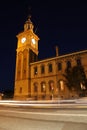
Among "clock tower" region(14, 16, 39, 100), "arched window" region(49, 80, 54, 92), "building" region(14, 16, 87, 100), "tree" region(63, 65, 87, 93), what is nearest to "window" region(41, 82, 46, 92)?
"building" region(14, 16, 87, 100)

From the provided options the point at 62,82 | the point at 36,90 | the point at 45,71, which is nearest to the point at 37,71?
the point at 45,71

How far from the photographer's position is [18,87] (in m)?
42.5

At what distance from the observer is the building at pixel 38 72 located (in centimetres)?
3509

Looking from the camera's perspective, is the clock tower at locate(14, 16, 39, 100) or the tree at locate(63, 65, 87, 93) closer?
the tree at locate(63, 65, 87, 93)

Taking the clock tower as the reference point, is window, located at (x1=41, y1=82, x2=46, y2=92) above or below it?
below

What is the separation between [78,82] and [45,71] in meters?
12.7

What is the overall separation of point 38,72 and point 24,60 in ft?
22.5

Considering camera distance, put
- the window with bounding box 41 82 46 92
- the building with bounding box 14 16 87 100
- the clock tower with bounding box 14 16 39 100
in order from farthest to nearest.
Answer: the clock tower with bounding box 14 16 39 100
the window with bounding box 41 82 46 92
the building with bounding box 14 16 87 100

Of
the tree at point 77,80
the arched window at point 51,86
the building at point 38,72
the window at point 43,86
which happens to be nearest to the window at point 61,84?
the building at point 38,72

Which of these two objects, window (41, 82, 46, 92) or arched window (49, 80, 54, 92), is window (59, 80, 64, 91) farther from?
window (41, 82, 46, 92)

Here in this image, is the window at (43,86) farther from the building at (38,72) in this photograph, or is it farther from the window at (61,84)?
the window at (61,84)

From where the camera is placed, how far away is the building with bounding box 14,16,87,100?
35.1m

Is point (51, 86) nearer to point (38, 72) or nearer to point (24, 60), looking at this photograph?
point (38, 72)

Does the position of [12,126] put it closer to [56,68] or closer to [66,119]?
[66,119]
